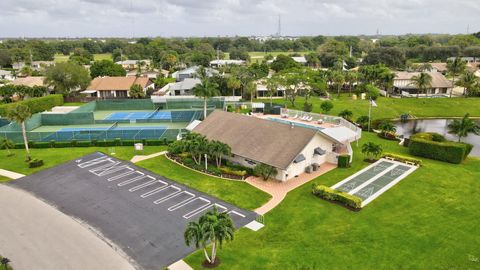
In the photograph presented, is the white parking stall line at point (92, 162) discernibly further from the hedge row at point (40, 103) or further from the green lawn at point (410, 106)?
the green lawn at point (410, 106)

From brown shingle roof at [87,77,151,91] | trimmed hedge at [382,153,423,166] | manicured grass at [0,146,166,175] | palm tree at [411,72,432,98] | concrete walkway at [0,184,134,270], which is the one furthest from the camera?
brown shingle roof at [87,77,151,91]

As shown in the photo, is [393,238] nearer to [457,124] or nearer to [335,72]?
[457,124]

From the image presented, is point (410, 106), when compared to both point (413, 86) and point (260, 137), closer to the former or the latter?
point (413, 86)

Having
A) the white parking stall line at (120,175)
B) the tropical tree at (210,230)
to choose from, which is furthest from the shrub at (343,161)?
the white parking stall line at (120,175)

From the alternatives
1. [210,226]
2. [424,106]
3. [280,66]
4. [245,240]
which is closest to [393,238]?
[245,240]

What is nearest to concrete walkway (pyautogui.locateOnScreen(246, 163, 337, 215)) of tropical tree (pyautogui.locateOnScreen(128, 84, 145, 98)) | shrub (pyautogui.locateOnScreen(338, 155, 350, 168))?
shrub (pyautogui.locateOnScreen(338, 155, 350, 168))

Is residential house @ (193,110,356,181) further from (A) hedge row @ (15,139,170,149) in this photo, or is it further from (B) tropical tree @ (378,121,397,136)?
(B) tropical tree @ (378,121,397,136)
